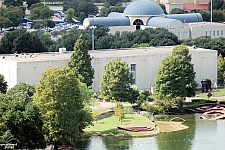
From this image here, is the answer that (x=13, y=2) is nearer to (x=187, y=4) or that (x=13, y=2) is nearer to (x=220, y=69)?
(x=187, y=4)

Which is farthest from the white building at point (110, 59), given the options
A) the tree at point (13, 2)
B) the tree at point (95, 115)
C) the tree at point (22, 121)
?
the tree at point (13, 2)

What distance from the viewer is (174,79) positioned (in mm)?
43000

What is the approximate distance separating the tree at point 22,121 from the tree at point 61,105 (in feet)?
6.71

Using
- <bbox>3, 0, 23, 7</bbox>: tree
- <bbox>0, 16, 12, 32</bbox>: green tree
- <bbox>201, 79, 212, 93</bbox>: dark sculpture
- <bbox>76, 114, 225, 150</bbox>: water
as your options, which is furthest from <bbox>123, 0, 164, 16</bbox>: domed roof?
<bbox>76, 114, 225, 150</bbox>: water

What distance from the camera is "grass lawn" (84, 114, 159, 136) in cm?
3753

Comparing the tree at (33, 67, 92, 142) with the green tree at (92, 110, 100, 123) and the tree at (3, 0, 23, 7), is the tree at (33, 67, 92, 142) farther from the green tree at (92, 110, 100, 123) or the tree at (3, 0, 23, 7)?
the tree at (3, 0, 23, 7)

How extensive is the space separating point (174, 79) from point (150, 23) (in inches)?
1026

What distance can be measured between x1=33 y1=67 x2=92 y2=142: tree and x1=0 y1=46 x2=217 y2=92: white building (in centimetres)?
1022

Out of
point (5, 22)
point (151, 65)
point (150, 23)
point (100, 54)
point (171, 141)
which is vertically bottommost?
point (171, 141)

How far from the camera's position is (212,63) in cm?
5031

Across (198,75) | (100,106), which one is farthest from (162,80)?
(198,75)

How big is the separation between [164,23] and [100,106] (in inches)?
1015

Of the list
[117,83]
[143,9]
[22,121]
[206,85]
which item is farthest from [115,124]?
[143,9]

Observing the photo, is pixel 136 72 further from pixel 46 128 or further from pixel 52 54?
pixel 46 128
